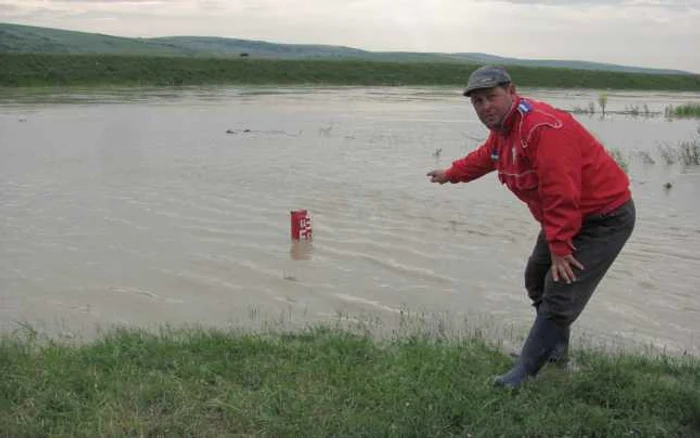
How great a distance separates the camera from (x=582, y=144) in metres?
4.45

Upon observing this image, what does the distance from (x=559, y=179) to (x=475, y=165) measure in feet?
3.54

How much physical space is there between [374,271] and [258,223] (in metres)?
2.68

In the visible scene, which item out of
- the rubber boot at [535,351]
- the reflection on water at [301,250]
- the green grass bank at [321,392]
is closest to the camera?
the green grass bank at [321,392]

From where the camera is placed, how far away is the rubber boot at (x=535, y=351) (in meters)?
4.76

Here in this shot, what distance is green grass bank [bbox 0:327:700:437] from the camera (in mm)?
4168

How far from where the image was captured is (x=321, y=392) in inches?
181

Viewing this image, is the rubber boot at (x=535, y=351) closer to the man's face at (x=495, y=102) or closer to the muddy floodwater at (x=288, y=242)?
the man's face at (x=495, y=102)

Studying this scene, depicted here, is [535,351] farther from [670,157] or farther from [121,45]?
[121,45]

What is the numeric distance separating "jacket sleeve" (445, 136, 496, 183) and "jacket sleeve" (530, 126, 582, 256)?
74cm

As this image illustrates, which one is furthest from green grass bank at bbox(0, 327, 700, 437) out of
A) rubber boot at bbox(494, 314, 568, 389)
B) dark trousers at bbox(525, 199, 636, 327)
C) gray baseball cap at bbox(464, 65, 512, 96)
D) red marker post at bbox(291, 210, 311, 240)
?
red marker post at bbox(291, 210, 311, 240)

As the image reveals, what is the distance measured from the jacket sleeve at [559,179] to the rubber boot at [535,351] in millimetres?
567

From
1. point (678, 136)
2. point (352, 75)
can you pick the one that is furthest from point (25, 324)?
point (352, 75)

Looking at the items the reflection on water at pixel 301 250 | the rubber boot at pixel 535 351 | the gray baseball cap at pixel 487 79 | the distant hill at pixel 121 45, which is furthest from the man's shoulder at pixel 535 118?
the distant hill at pixel 121 45

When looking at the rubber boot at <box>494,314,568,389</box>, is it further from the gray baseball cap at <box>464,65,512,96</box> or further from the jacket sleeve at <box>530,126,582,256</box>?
the gray baseball cap at <box>464,65,512,96</box>
